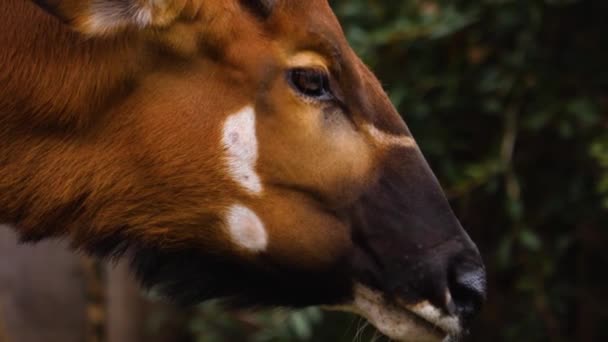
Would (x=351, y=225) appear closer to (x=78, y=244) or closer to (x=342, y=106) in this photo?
(x=342, y=106)

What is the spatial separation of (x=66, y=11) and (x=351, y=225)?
742 millimetres

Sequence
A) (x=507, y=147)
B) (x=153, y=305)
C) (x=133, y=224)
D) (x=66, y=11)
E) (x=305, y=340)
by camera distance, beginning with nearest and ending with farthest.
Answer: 1. (x=66, y=11)
2. (x=133, y=224)
3. (x=507, y=147)
4. (x=305, y=340)
5. (x=153, y=305)

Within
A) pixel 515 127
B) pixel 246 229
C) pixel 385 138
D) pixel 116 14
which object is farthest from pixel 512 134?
pixel 116 14

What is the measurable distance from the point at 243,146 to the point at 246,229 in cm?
18

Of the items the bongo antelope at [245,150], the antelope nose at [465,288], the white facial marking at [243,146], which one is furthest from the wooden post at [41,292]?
the antelope nose at [465,288]

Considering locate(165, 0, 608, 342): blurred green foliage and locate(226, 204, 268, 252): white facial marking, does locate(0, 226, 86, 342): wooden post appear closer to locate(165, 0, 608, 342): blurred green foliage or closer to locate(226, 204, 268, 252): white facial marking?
locate(165, 0, 608, 342): blurred green foliage

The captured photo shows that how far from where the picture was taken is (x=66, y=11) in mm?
2586

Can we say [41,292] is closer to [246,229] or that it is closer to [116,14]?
[246,229]

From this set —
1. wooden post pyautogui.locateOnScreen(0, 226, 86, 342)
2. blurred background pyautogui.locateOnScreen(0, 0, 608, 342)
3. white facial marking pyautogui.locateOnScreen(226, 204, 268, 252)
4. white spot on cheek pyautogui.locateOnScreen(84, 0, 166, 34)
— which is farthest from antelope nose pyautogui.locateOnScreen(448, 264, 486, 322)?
wooden post pyautogui.locateOnScreen(0, 226, 86, 342)

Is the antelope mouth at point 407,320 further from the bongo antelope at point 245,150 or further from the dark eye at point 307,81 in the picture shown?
the dark eye at point 307,81

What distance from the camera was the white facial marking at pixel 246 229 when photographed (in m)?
2.72

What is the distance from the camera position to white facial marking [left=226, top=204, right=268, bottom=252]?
2719mm

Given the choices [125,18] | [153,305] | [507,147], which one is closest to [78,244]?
[125,18]

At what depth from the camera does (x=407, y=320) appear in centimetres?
273
